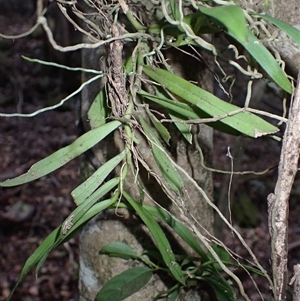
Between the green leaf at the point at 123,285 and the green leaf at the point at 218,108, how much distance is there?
1.02ft

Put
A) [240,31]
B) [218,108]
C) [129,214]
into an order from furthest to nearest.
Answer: [129,214], [218,108], [240,31]

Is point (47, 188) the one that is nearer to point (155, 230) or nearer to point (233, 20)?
point (155, 230)

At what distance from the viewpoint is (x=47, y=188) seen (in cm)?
216

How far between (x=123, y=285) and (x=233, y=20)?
467 mm

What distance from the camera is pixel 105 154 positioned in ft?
2.31

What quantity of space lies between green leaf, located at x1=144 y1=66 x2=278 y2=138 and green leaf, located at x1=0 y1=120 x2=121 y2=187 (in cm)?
8

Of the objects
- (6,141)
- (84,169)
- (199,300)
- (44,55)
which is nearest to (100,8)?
(84,169)

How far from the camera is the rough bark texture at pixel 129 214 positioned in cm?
68

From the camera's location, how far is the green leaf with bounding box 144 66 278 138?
1.44ft

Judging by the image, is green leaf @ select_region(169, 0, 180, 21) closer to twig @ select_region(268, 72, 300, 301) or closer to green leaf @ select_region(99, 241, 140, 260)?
twig @ select_region(268, 72, 300, 301)

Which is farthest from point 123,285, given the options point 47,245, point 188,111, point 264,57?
point 264,57

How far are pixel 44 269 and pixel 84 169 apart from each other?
3.93 feet

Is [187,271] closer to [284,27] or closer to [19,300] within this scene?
[284,27]

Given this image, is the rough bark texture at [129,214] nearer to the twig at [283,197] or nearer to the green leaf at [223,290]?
the green leaf at [223,290]
